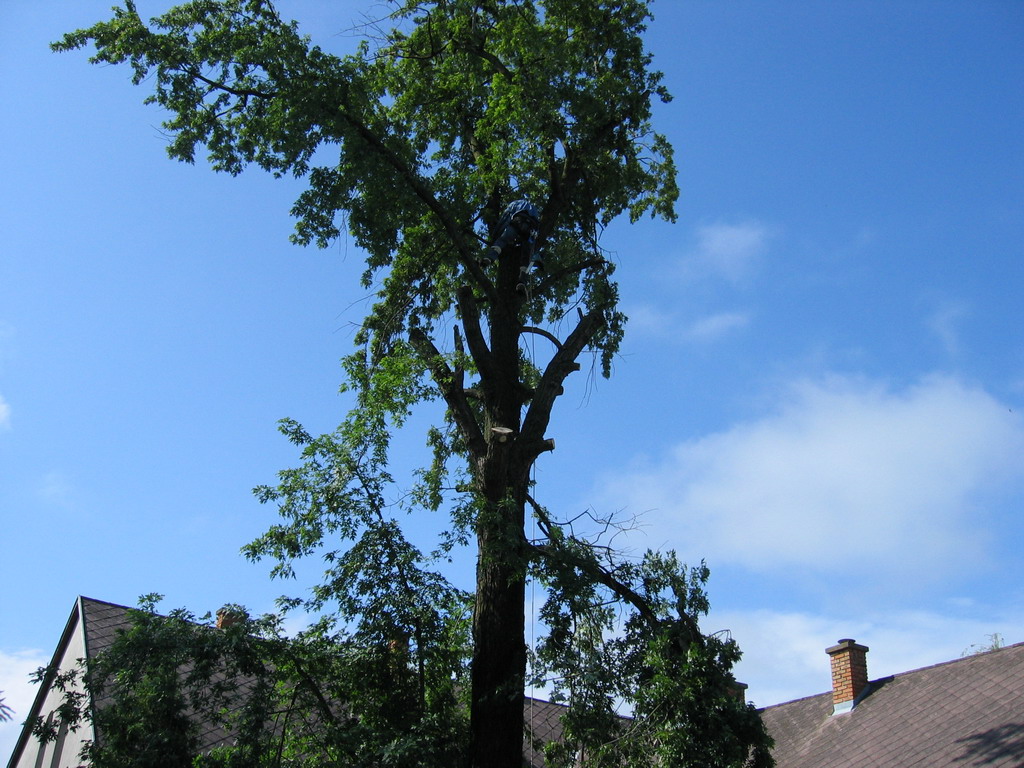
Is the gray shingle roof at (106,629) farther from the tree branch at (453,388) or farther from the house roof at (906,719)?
the tree branch at (453,388)

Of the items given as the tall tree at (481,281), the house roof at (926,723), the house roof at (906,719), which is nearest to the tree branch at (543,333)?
the tall tree at (481,281)

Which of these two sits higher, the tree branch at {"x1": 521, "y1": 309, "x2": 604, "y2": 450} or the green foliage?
the tree branch at {"x1": 521, "y1": 309, "x2": 604, "y2": 450}

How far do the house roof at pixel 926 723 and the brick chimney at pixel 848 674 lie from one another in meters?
0.16

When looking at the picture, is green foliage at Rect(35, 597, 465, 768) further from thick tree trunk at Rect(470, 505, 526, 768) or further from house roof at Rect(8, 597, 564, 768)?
house roof at Rect(8, 597, 564, 768)

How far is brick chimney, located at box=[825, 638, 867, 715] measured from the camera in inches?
623

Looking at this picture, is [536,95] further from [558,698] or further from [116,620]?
[116,620]

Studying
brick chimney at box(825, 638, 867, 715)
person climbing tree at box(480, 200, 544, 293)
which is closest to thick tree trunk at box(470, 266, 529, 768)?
person climbing tree at box(480, 200, 544, 293)

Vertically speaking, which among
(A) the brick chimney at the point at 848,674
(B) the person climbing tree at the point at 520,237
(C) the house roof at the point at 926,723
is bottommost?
(C) the house roof at the point at 926,723

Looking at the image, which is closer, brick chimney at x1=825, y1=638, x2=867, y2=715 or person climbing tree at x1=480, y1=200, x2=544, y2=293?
person climbing tree at x1=480, y1=200, x2=544, y2=293

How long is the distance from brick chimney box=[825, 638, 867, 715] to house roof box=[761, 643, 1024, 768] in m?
0.16

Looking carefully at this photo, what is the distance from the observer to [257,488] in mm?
9406

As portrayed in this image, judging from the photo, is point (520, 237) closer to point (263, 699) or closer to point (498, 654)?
point (498, 654)

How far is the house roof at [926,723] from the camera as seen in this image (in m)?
12.1

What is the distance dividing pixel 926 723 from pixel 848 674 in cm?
246
